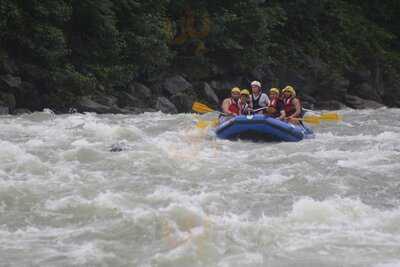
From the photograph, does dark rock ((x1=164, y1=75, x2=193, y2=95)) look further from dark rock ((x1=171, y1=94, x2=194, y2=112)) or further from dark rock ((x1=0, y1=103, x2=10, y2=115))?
dark rock ((x1=0, y1=103, x2=10, y2=115))

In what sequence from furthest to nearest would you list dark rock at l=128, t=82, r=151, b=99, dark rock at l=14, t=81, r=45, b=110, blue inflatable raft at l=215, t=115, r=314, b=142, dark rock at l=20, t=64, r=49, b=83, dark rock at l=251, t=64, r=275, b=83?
dark rock at l=251, t=64, r=275, b=83, dark rock at l=128, t=82, r=151, b=99, dark rock at l=20, t=64, r=49, b=83, dark rock at l=14, t=81, r=45, b=110, blue inflatable raft at l=215, t=115, r=314, b=142

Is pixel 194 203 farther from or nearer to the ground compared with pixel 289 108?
nearer to the ground

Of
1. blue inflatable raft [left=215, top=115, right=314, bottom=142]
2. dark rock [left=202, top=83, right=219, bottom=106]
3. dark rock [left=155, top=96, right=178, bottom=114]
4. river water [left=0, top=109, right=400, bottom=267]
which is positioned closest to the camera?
river water [left=0, top=109, right=400, bottom=267]

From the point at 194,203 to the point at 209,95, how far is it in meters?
12.9

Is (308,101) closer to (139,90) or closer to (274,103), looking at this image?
(139,90)

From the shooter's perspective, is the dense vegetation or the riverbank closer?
the riverbank

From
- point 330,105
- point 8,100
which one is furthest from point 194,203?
point 330,105

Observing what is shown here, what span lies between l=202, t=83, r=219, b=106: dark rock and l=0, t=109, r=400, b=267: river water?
8758mm

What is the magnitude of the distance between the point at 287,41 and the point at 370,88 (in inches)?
139

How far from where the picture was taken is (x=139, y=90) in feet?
56.6

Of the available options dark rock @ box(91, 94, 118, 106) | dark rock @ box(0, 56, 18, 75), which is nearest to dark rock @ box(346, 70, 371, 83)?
dark rock @ box(91, 94, 118, 106)

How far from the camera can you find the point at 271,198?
670 centimetres

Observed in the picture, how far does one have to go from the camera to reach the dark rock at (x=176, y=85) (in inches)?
719

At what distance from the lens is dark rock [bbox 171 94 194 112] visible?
17.6 meters
